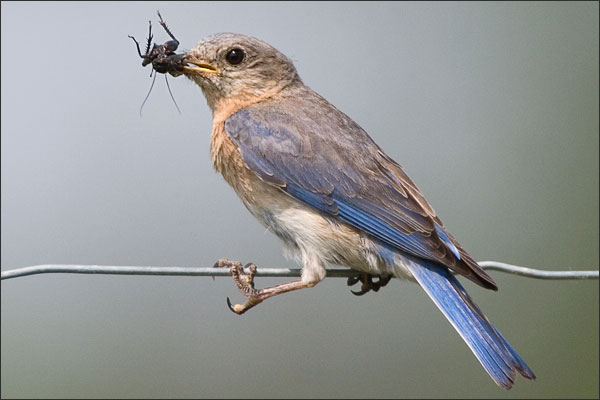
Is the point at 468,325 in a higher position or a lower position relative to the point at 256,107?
lower

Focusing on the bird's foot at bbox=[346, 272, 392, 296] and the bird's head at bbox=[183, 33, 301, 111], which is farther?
the bird's head at bbox=[183, 33, 301, 111]

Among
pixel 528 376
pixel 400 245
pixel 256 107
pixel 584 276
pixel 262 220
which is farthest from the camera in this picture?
pixel 256 107

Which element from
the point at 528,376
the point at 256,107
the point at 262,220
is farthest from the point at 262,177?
the point at 528,376

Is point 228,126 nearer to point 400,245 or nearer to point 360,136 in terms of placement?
point 360,136

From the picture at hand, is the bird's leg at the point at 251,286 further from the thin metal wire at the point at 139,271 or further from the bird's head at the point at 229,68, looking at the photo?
the bird's head at the point at 229,68

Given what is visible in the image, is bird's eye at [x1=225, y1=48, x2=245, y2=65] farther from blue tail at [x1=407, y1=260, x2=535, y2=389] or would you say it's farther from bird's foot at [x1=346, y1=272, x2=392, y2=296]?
blue tail at [x1=407, y1=260, x2=535, y2=389]

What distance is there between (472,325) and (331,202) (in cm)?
89

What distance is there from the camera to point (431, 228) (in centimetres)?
405

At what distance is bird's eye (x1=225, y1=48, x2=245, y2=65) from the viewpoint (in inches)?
187

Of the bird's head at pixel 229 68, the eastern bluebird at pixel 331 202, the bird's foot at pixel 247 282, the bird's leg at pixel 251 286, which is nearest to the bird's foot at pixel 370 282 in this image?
the eastern bluebird at pixel 331 202

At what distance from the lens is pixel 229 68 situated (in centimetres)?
475

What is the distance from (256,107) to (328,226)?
89 centimetres

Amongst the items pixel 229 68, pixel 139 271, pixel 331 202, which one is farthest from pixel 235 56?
pixel 139 271

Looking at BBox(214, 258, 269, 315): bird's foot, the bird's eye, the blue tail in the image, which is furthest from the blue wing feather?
BBox(214, 258, 269, 315): bird's foot
